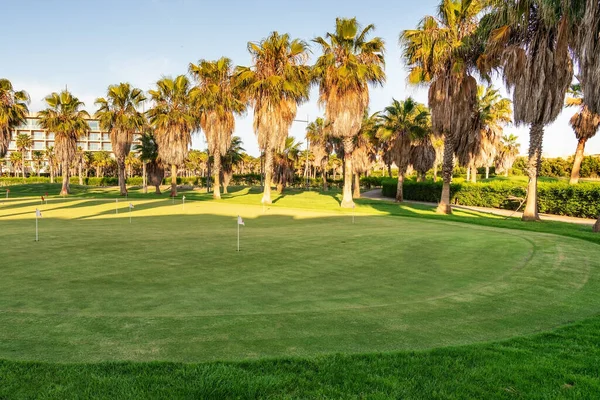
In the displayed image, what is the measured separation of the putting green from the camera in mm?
4906

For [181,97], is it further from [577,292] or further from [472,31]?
[577,292]

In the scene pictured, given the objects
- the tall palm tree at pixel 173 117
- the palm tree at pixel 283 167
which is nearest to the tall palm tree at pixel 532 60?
the tall palm tree at pixel 173 117

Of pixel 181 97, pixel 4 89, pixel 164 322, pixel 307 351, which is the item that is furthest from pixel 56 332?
pixel 4 89

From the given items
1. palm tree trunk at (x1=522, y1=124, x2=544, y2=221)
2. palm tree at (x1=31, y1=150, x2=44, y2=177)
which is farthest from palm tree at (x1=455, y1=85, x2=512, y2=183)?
palm tree at (x1=31, y1=150, x2=44, y2=177)

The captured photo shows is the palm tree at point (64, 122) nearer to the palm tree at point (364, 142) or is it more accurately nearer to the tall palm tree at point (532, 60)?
the palm tree at point (364, 142)

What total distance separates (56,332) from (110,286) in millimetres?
2309

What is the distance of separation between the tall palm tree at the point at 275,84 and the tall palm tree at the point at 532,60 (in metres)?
17.3

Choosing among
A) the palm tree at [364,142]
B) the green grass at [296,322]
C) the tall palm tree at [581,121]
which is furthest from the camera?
the palm tree at [364,142]

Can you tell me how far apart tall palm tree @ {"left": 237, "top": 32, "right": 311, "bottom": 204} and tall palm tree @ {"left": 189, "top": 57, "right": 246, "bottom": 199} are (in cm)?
590

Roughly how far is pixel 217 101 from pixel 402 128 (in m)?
21.7

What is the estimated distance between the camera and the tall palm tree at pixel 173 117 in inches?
1842

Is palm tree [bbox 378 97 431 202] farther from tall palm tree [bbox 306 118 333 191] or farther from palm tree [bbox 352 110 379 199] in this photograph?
tall palm tree [bbox 306 118 333 191]

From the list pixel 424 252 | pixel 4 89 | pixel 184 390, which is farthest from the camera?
pixel 4 89

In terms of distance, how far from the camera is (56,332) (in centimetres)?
504
